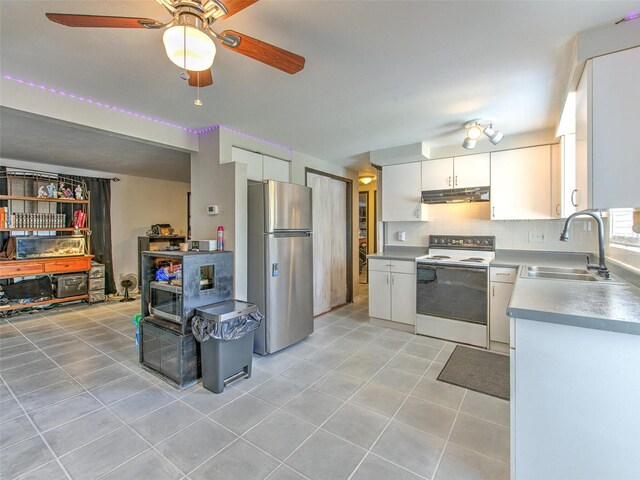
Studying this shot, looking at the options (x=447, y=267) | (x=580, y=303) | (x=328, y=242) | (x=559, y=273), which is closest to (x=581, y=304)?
(x=580, y=303)

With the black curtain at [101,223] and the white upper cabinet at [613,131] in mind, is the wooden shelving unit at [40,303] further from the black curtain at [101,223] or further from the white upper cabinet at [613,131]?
the white upper cabinet at [613,131]

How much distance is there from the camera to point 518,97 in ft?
8.14

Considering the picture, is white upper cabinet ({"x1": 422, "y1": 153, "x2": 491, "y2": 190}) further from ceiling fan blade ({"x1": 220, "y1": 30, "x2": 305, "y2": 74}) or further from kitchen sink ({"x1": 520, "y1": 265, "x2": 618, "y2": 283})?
ceiling fan blade ({"x1": 220, "y1": 30, "x2": 305, "y2": 74})

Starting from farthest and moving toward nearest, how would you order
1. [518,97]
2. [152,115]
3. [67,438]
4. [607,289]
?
1. [152,115]
2. [518,97]
3. [67,438]
4. [607,289]

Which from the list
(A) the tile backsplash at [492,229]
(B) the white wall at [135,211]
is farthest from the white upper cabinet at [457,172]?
(B) the white wall at [135,211]

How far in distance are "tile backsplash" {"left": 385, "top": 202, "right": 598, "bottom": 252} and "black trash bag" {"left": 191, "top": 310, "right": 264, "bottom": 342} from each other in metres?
2.70

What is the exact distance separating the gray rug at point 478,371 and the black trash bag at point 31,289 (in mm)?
5814

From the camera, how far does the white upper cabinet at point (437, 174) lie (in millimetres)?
3754

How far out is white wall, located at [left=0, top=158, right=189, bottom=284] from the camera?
5762 mm

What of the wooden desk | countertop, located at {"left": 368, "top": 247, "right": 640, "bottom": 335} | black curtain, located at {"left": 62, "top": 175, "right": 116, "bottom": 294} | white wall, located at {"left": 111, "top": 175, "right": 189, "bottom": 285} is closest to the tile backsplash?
countertop, located at {"left": 368, "top": 247, "right": 640, "bottom": 335}

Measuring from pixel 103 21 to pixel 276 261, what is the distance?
2187mm

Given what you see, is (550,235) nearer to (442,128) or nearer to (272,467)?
→ (442,128)

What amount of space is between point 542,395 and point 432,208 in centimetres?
311

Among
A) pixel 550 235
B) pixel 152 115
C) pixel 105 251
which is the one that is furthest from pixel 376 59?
pixel 105 251
